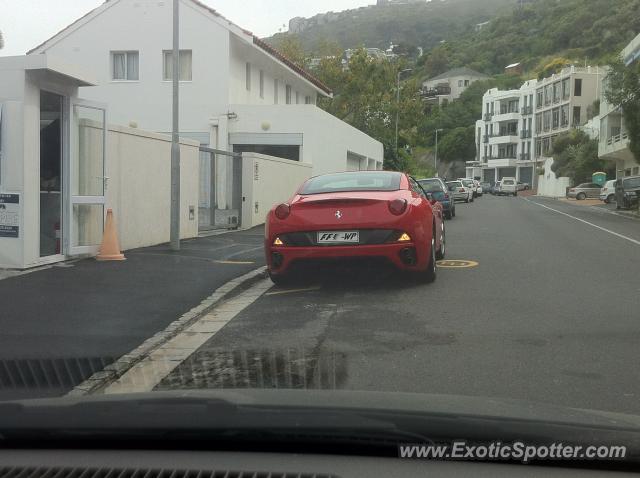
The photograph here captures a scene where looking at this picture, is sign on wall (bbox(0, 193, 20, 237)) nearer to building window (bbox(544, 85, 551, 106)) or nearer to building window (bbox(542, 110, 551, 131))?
building window (bbox(542, 110, 551, 131))

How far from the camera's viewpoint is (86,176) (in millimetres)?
12000

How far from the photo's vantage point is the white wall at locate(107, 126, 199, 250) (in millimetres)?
12773

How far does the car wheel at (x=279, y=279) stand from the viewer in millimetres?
9525

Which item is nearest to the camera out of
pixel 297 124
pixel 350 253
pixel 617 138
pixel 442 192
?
pixel 350 253

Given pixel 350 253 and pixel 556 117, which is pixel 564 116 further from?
pixel 350 253

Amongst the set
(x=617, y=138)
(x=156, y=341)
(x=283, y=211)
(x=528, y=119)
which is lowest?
(x=156, y=341)

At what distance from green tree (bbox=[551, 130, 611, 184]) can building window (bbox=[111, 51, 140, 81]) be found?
4813 centimetres

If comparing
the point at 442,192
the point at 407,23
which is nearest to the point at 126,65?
the point at 442,192

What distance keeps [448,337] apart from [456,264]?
5299 mm

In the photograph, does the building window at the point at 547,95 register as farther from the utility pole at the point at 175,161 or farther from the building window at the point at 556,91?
the utility pole at the point at 175,161

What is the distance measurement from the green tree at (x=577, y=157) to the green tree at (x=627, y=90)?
35417 millimetres

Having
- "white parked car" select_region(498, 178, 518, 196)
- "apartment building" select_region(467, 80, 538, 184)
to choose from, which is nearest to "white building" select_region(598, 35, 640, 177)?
"white parked car" select_region(498, 178, 518, 196)

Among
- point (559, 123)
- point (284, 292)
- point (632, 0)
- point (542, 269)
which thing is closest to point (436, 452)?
point (284, 292)

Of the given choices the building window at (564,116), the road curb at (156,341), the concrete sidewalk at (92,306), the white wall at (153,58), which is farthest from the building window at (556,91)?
the road curb at (156,341)
